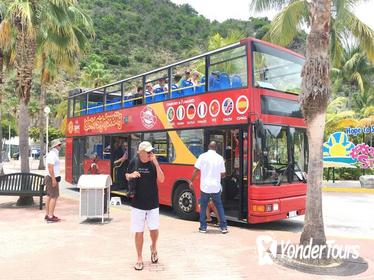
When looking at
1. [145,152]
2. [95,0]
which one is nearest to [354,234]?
[145,152]

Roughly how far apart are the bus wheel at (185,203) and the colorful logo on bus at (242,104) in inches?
99.1

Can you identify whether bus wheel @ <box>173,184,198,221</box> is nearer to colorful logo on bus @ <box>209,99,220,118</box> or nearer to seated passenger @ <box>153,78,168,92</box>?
colorful logo on bus @ <box>209,99,220,118</box>

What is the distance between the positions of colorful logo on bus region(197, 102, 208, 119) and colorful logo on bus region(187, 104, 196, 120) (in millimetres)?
196

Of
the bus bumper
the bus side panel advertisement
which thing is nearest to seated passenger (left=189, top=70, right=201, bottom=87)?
the bus side panel advertisement

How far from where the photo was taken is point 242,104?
905cm

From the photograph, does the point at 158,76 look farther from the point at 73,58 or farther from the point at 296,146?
the point at 73,58

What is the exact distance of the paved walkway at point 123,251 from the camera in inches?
232

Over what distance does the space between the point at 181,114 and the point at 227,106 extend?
5.63 feet

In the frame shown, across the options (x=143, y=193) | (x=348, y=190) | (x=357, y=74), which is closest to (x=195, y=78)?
(x=143, y=193)

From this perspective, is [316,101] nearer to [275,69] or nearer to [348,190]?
[275,69]

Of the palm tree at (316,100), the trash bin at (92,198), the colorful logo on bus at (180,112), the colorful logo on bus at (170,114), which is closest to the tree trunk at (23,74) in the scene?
the trash bin at (92,198)

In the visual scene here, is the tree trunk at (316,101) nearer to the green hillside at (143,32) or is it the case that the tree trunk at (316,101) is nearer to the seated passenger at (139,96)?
the seated passenger at (139,96)

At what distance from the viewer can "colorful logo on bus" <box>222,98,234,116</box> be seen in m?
9.33

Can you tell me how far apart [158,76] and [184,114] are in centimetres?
170
